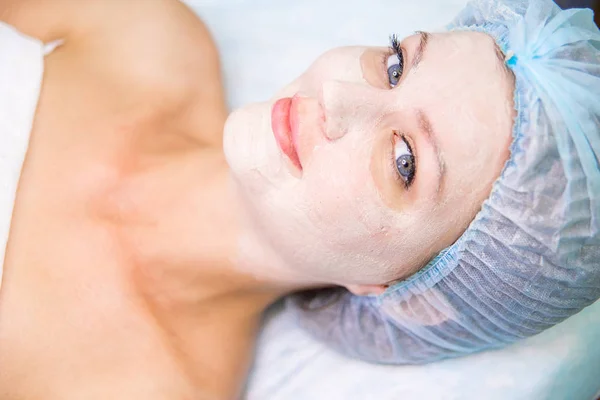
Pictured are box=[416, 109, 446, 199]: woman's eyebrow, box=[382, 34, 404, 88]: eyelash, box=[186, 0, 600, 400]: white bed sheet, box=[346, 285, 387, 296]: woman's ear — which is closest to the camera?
box=[416, 109, 446, 199]: woman's eyebrow

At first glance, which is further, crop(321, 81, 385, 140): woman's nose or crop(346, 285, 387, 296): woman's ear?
crop(346, 285, 387, 296): woman's ear

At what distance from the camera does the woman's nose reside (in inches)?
38.7

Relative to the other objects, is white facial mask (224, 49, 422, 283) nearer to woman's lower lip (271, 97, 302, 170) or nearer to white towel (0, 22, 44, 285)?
→ woman's lower lip (271, 97, 302, 170)

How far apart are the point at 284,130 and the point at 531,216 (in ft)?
1.46

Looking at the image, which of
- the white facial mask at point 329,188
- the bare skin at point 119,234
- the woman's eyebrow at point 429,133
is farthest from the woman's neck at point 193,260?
the woman's eyebrow at point 429,133

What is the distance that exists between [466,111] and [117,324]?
2.61 ft

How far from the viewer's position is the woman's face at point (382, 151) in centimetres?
98

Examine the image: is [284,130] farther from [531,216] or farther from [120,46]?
[120,46]

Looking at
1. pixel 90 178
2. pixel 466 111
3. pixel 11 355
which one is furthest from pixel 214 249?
pixel 466 111

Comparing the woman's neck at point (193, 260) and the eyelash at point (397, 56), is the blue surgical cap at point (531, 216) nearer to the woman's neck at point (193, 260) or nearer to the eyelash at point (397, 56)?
the eyelash at point (397, 56)

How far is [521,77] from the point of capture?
1016 mm

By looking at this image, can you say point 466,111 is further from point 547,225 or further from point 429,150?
point 547,225

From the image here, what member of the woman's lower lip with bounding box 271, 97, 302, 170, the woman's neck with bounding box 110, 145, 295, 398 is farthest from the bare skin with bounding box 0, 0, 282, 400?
the woman's lower lip with bounding box 271, 97, 302, 170

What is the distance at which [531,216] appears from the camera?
99 centimetres
